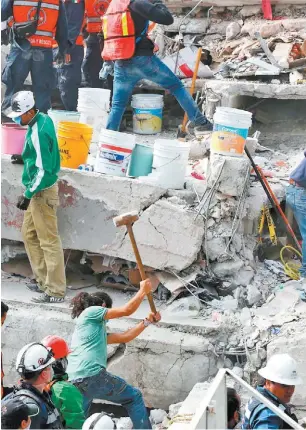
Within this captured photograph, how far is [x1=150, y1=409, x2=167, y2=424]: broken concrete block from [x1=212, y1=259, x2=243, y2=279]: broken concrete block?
134 centimetres

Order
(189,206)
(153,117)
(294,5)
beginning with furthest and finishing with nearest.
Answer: (294,5) < (153,117) < (189,206)

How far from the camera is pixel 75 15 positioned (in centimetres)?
1082

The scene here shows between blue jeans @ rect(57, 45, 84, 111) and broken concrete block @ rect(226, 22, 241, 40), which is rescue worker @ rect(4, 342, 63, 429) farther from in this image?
broken concrete block @ rect(226, 22, 241, 40)

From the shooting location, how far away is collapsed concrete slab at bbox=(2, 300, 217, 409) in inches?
329

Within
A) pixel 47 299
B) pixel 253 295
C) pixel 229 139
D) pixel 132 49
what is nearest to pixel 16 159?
pixel 47 299

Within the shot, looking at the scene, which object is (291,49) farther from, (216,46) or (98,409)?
(98,409)

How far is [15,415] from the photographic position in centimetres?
534

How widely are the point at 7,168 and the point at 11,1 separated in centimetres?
192

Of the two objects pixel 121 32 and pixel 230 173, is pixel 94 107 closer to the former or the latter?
pixel 121 32

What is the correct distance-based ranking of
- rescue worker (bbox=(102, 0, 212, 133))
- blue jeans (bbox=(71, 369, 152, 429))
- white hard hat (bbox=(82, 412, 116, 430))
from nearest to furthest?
white hard hat (bbox=(82, 412, 116, 430)) → blue jeans (bbox=(71, 369, 152, 429)) → rescue worker (bbox=(102, 0, 212, 133))

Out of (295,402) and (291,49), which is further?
(291,49)

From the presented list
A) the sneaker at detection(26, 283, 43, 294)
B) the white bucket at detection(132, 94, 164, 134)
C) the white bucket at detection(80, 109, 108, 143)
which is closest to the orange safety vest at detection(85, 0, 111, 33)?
the white bucket at detection(132, 94, 164, 134)

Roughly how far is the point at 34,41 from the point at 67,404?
16.2 feet

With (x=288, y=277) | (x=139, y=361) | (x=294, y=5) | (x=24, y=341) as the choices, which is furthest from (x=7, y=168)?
(x=294, y=5)
